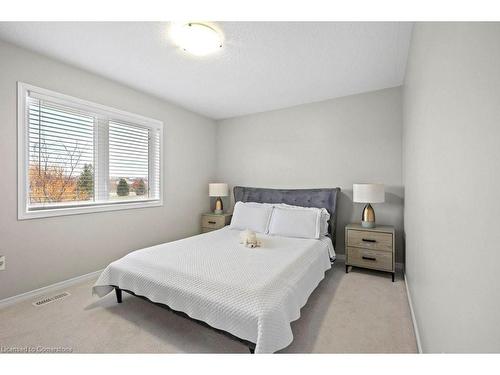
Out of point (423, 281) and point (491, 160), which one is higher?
point (491, 160)

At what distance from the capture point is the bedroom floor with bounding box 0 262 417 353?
1553 millimetres

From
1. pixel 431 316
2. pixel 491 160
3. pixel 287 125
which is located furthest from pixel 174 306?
pixel 287 125

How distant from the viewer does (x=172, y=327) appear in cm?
177

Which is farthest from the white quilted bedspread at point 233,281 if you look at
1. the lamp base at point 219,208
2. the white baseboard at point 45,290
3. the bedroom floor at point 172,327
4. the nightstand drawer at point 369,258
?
the lamp base at point 219,208

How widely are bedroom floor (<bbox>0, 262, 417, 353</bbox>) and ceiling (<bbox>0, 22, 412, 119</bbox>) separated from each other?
2424 millimetres

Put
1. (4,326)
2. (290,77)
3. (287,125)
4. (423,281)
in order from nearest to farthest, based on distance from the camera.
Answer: (423,281) < (4,326) < (290,77) < (287,125)

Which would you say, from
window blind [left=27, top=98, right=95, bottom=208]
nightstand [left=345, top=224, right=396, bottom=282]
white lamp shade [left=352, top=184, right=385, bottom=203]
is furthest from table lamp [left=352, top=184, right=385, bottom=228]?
window blind [left=27, top=98, right=95, bottom=208]

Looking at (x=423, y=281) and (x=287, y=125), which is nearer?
(x=423, y=281)

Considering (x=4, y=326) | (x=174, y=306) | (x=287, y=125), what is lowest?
(x=4, y=326)

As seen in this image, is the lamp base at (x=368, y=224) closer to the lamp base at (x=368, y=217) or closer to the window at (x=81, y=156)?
the lamp base at (x=368, y=217)

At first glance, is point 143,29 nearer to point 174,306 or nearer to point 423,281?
point 174,306

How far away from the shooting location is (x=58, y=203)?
2463 millimetres
